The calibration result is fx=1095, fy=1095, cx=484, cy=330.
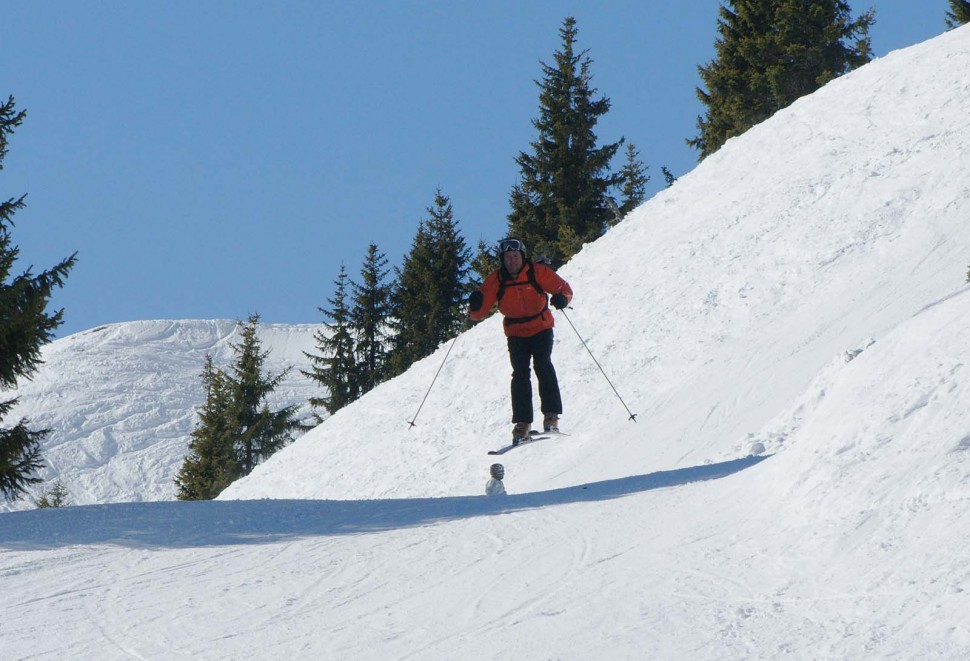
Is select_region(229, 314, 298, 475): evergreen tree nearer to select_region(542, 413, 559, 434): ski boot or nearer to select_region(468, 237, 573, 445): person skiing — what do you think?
select_region(542, 413, 559, 434): ski boot

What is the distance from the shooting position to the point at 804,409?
37.1 ft

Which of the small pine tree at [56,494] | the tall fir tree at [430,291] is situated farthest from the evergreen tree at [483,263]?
the small pine tree at [56,494]

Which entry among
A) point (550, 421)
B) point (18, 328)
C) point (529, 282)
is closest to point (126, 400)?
point (18, 328)

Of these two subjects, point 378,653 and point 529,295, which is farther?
point 529,295

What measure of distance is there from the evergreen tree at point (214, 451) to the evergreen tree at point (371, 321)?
22.9 feet

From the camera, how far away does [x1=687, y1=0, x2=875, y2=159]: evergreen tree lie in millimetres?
40594

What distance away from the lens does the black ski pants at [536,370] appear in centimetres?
1335

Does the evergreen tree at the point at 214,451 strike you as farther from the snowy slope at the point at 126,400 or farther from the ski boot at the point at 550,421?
the ski boot at the point at 550,421

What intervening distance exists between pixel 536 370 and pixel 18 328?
713cm

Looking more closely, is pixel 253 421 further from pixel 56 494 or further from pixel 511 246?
pixel 511 246

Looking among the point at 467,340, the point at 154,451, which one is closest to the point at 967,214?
the point at 467,340

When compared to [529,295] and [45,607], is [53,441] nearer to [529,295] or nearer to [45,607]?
[529,295]

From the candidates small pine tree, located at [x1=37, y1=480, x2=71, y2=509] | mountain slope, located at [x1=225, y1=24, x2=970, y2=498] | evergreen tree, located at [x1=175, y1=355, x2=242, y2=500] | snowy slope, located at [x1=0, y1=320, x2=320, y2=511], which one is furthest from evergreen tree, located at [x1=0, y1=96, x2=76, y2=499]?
small pine tree, located at [x1=37, y1=480, x2=71, y2=509]

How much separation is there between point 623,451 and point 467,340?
8.53 metres
